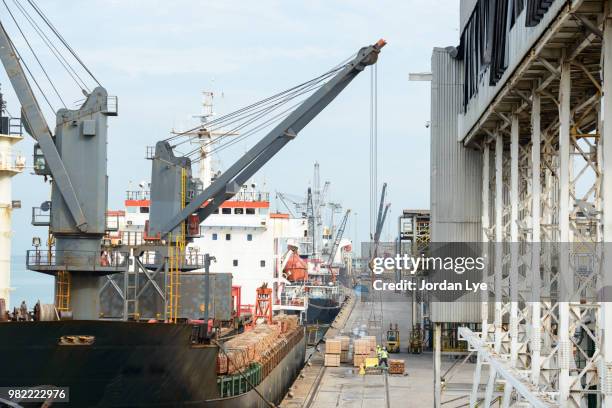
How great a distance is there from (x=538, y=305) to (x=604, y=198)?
5455mm

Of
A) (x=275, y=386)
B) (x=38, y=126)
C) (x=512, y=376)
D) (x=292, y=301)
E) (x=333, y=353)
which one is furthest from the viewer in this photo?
(x=292, y=301)

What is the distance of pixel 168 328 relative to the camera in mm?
23750

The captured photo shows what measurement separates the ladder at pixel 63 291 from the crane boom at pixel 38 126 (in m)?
1.30

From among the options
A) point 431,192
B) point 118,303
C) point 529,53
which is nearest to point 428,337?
point 431,192

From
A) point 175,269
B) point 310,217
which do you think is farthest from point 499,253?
point 310,217

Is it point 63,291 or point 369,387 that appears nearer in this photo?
point 63,291

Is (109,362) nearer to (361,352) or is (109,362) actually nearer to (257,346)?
(257,346)

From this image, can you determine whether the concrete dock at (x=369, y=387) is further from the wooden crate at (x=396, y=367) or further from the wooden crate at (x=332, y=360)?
the wooden crate at (x=332, y=360)

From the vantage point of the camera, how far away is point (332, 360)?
43.9 m

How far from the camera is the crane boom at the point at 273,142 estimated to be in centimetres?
3168

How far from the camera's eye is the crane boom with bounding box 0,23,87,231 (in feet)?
76.2

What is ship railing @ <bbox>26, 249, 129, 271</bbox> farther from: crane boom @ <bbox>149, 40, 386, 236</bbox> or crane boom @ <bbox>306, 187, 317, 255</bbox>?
crane boom @ <bbox>306, 187, 317, 255</bbox>

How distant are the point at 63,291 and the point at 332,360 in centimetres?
2159

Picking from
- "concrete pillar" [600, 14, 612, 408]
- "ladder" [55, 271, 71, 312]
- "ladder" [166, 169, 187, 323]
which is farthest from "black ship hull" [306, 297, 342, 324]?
"concrete pillar" [600, 14, 612, 408]
